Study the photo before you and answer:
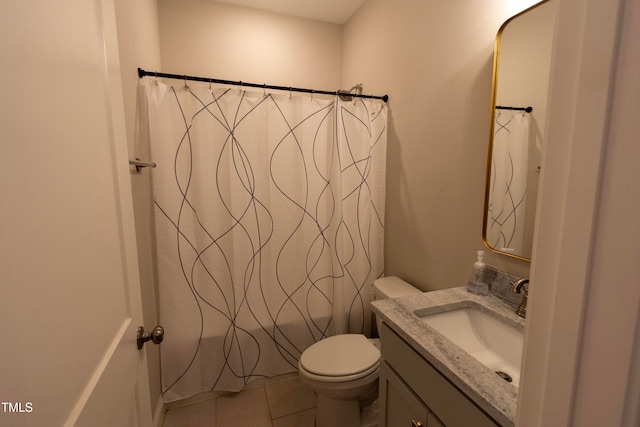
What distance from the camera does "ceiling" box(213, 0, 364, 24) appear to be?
6.75 feet

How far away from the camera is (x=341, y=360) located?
4.62ft

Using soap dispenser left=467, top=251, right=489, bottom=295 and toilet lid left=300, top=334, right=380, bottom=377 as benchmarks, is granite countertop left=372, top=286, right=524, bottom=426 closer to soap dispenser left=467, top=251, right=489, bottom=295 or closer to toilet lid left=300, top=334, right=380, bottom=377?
soap dispenser left=467, top=251, right=489, bottom=295

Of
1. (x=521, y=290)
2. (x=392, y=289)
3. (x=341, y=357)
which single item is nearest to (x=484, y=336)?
(x=521, y=290)

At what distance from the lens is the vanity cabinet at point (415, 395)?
0.71 meters

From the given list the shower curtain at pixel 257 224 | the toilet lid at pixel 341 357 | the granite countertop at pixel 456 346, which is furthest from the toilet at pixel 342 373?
the granite countertop at pixel 456 346

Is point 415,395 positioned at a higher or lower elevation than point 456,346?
lower

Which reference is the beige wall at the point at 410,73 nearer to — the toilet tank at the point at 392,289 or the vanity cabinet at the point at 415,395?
the toilet tank at the point at 392,289

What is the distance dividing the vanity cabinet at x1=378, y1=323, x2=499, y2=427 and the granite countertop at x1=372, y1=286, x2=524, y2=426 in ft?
0.11

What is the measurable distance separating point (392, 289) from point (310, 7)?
2.13m

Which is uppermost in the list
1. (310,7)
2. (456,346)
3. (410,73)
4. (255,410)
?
(310,7)

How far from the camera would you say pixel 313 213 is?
1.78 m

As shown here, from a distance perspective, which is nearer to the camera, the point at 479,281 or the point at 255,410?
the point at 479,281

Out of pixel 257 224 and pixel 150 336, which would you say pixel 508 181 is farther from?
pixel 150 336

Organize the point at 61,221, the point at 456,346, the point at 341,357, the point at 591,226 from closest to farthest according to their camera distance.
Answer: the point at 591,226 → the point at 61,221 → the point at 456,346 → the point at 341,357
